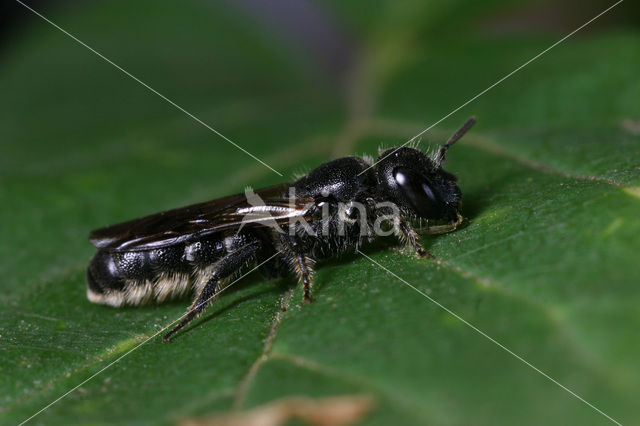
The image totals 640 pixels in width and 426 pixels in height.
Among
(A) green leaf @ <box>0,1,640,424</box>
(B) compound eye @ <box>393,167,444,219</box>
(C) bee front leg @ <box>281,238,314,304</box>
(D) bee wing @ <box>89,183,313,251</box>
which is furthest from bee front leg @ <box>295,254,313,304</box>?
(B) compound eye @ <box>393,167,444,219</box>

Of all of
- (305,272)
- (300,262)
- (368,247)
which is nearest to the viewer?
(305,272)

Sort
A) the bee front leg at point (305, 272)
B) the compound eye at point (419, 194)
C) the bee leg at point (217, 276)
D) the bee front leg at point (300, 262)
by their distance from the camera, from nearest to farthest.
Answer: the bee front leg at point (305, 272) < the bee front leg at point (300, 262) < the bee leg at point (217, 276) < the compound eye at point (419, 194)

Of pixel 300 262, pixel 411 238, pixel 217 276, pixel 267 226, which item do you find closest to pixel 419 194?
pixel 411 238

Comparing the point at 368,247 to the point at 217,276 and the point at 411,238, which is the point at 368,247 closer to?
the point at 411,238

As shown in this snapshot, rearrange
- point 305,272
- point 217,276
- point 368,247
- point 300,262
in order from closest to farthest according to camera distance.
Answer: point 305,272 < point 300,262 < point 217,276 < point 368,247

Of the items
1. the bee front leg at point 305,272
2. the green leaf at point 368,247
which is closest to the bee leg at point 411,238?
the green leaf at point 368,247

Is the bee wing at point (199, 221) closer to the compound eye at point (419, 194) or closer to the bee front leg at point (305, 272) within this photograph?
the bee front leg at point (305, 272)

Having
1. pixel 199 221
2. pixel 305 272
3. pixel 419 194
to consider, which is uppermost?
pixel 199 221

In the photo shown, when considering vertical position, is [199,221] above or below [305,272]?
above
